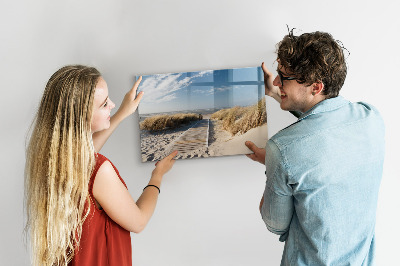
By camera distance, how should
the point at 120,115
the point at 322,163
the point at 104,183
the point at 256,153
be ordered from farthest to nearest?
the point at 256,153
the point at 120,115
the point at 104,183
the point at 322,163

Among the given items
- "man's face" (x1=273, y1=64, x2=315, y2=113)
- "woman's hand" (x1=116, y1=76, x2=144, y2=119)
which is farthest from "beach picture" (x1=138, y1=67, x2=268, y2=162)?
"man's face" (x1=273, y1=64, x2=315, y2=113)

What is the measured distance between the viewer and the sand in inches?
72.4

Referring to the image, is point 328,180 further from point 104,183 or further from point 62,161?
point 62,161

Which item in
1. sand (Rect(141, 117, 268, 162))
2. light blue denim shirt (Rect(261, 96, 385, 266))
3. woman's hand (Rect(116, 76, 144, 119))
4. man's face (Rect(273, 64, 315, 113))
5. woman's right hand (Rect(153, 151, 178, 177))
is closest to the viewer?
light blue denim shirt (Rect(261, 96, 385, 266))

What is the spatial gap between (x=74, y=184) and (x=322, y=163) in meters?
0.76

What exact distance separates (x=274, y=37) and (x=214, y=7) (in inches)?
11.9

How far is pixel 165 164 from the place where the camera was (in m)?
1.80

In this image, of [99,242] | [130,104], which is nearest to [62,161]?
[99,242]

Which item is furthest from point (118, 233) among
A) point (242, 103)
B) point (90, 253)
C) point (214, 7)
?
point (214, 7)

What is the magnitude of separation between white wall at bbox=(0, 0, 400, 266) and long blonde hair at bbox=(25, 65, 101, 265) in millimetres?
584

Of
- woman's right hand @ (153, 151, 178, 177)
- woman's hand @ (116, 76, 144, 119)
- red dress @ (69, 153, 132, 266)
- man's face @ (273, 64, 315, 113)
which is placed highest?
man's face @ (273, 64, 315, 113)

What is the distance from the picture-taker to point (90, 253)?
4.48 feet

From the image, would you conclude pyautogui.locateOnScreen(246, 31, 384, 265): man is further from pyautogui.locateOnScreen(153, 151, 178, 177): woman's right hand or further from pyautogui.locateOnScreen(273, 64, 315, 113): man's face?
pyautogui.locateOnScreen(153, 151, 178, 177): woman's right hand

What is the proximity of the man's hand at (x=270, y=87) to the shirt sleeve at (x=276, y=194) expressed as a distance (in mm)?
518
